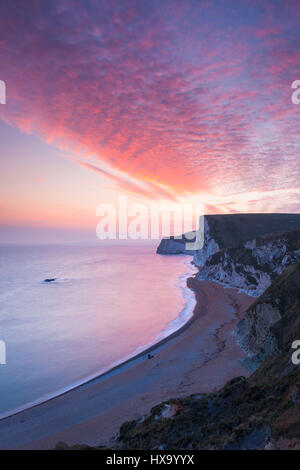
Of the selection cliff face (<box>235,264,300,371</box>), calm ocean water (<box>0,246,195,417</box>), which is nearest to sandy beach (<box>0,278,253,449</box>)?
cliff face (<box>235,264,300,371</box>)

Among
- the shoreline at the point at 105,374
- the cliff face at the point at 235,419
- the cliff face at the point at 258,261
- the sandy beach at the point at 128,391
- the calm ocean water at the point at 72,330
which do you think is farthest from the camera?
the cliff face at the point at 258,261

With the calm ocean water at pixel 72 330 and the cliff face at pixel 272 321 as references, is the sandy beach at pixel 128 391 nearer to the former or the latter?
the cliff face at pixel 272 321

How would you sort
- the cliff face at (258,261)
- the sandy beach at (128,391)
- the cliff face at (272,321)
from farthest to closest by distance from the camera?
the cliff face at (258,261) < the cliff face at (272,321) < the sandy beach at (128,391)

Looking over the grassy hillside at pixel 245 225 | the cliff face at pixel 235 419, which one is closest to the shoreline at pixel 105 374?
the cliff face at pixel 235 419

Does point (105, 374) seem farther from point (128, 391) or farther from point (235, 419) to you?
point (235, 419)

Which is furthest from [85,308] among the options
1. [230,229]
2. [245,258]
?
[230,229]

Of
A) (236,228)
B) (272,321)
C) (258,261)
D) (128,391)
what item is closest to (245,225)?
(236,228)

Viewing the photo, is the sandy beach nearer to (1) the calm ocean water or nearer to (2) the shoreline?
(2) the shoreline
